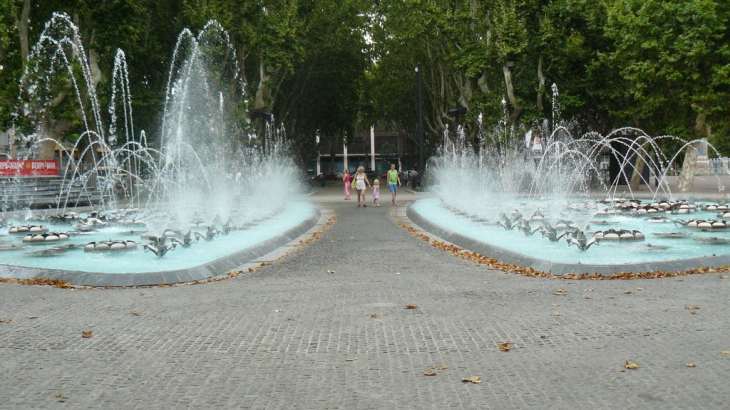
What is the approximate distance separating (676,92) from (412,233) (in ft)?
71.8

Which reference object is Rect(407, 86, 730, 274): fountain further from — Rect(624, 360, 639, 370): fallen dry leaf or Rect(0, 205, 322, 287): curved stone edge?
Rect(624, 360, 639, 370): fallen dry leaf

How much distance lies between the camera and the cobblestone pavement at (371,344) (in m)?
5.55

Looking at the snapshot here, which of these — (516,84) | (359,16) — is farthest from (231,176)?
(359,16)

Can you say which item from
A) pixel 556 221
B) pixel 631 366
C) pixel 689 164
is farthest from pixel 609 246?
pixel 689 164

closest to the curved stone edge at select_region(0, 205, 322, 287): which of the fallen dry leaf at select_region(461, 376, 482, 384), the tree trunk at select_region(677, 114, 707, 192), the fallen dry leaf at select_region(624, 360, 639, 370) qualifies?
the fallen dry leaf at select_region(461, 376, 482, 384)

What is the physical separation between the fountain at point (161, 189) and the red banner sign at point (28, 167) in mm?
544

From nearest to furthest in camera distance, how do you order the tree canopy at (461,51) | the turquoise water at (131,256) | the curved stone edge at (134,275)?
1. the curved stone edge at (134,275)
2. the turquoise water at (131,256)
3. the tree canopy at (461,51)

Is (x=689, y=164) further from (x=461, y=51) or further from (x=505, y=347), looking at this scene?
(x=505, y=347)

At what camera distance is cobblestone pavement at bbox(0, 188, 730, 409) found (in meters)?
5.55

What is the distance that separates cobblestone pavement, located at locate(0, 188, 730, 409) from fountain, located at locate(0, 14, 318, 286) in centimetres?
244

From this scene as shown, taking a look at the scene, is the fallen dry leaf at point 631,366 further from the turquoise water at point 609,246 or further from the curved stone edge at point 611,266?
the turquoise water at point 609,246

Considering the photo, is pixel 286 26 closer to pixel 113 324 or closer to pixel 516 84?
pixel 516 84

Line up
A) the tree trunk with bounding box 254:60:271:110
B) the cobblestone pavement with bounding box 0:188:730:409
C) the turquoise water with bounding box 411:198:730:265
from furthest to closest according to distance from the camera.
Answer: the tree trunk with bounding box 254:60:271:110, the turquoise water with bounding box 411:198:730:265, the cobblestone pavement with bounding box 0:188:730:409

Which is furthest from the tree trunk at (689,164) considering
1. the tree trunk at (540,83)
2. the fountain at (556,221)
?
the tree trunk at (540,83)
